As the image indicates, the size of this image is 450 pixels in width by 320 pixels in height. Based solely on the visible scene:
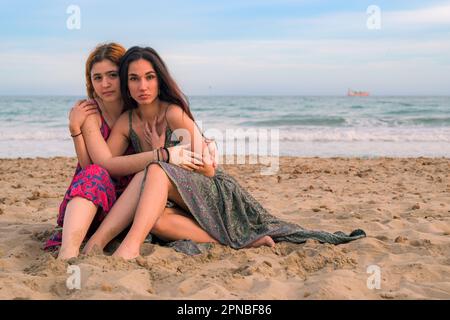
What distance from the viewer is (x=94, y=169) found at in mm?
3709

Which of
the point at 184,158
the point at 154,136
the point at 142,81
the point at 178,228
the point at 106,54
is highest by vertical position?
the point at 106,54

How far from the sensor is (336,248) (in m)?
3.79

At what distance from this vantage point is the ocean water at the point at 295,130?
12812 millimetres

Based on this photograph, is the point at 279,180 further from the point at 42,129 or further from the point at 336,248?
the point at 42,129

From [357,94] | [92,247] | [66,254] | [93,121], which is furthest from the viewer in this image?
[357,94]

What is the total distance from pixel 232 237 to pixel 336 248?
719 millimetres

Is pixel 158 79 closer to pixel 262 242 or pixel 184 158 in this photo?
pixel 184 158

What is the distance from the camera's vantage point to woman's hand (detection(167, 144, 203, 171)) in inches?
146

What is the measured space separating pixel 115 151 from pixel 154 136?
0.32 meters

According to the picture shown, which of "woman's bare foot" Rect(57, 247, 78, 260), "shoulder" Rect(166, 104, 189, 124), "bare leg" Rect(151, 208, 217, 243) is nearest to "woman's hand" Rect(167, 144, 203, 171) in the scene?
"shoulder" Rect(166, 104, 189, 124)

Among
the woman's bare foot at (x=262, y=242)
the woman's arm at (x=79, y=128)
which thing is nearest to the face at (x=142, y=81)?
the woman's arm at (x=79, y=128)

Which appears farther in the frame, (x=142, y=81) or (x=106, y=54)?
(x=106, y=54)

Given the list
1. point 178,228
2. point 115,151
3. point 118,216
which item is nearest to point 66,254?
point 118,216
